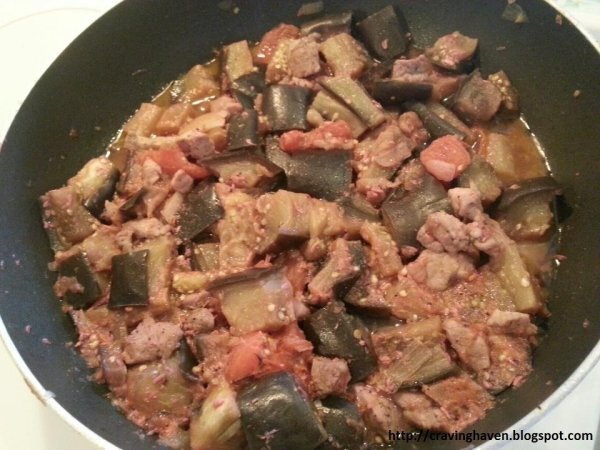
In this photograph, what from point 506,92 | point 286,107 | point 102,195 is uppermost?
point 286,107

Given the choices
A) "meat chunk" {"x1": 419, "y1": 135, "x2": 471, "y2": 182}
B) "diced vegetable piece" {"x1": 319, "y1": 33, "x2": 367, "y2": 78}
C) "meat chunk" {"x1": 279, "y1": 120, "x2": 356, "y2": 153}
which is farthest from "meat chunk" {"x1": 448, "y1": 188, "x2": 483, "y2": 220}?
"diced vegetable piece" {"x1": 319, "y1": 33, "x2": 367, "y2": 78}

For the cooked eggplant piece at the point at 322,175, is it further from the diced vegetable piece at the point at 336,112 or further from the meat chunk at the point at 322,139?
the diced vegetable piece at the point at 336,112

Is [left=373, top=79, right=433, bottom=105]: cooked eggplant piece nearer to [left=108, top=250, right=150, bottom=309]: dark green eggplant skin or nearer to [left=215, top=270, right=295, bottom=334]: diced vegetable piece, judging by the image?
[left=215, top=270, right=295, bottom=334]: diced vegetable piece

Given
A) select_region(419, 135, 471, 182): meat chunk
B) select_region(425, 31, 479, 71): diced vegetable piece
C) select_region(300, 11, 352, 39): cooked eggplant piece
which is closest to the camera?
select_region(419, 135, 471, 182): meat chunk

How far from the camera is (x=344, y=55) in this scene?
3281 millimetres

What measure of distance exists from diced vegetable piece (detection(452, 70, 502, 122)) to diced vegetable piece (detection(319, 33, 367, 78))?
0.54m

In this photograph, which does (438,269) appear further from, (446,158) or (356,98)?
(356,98)

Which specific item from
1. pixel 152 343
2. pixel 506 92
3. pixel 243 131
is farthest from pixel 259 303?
pixel 506 92

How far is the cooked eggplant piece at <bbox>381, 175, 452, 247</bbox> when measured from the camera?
2721 mm

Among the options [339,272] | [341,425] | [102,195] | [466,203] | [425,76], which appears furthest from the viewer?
[425,76]

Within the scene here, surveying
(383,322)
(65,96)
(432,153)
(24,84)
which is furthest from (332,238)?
(24,84)

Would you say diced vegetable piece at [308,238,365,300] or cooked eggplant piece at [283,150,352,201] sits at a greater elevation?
cooked eggplant piece at [283,150,352,201]

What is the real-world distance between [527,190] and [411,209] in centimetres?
54

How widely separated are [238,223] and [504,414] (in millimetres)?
1334
